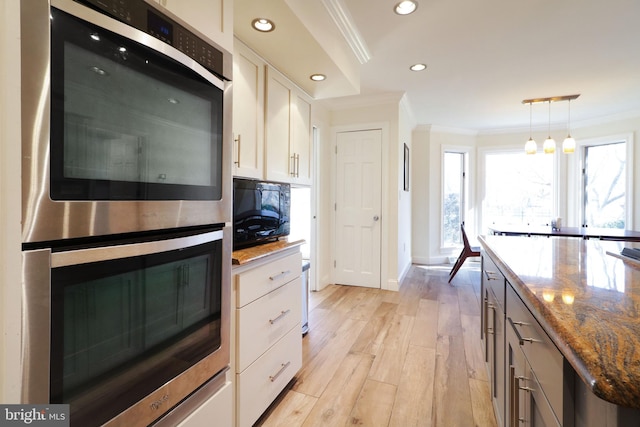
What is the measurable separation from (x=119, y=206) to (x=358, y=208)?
3.46 metres

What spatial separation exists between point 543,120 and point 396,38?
3968 millimetres

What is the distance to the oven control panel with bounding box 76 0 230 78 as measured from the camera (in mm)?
698

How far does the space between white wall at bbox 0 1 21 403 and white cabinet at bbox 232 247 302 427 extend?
2.63ft

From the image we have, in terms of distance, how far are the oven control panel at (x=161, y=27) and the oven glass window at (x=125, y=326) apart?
0.57 meters

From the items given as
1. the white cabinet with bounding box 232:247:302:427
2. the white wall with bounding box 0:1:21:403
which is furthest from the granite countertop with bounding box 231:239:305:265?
the white wall with bounding box 0:1:21:403

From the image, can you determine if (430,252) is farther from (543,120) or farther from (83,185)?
(83,185)

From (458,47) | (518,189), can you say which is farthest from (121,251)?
(518,189)

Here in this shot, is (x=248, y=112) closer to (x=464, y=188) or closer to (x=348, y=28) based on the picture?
(x=348, y=28)

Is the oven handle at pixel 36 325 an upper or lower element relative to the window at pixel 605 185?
lower

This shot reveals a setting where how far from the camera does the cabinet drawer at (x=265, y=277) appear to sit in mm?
1372

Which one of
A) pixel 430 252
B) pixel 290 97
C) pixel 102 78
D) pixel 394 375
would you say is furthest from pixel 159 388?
pixel 430 252

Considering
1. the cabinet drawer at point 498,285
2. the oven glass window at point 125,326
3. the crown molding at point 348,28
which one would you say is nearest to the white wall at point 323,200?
Answer: the crown molding at point 348,28

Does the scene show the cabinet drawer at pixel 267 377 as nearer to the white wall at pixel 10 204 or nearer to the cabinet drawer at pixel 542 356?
the white wall at pixel 10 204

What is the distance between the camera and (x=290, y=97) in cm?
219
